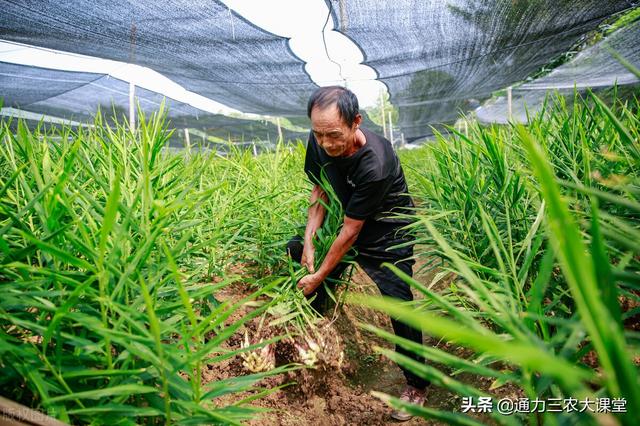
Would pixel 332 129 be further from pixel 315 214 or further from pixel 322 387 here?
pixel 322 387

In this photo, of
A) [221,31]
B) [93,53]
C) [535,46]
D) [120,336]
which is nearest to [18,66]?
[93,53]

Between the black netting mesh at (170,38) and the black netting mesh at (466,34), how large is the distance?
1.13 m

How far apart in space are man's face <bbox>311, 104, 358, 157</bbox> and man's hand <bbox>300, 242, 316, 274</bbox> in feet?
1.28

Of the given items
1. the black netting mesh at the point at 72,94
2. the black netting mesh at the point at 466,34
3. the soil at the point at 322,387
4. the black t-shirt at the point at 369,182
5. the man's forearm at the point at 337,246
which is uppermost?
the black netting mesh at the point at 466,34

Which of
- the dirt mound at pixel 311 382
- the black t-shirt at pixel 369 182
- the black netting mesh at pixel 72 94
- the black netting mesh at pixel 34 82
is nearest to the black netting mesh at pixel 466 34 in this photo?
the black netting mesh at pixel 72 94

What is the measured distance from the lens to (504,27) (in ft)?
12.6

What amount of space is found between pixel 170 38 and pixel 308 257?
3495 millimetres

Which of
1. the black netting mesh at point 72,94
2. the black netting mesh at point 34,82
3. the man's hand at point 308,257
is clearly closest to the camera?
the man's hand at point 308,257

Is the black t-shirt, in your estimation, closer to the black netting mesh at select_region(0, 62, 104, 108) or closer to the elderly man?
the elderly man

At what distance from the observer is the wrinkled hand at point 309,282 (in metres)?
1.35

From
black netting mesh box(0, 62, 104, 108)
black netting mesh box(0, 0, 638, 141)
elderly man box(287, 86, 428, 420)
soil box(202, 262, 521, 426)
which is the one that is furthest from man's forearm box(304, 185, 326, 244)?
black netting mesh box(0, 62, 104, 108)

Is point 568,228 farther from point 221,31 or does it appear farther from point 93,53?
point 93,53

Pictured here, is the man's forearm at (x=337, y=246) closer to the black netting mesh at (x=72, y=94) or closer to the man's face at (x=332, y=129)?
the man's face at (x=332, y=129)

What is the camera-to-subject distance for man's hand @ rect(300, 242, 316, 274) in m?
1.42
